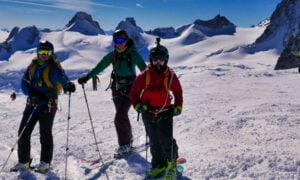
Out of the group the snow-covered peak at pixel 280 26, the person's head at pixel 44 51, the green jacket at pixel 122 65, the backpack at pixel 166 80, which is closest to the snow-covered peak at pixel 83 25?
the snow-covered peak at pixel 280 26

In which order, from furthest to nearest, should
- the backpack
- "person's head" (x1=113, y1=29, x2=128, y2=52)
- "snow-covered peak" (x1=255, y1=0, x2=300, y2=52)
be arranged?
"snow-covered peak" (x1=255, y1=0, x2=300, y2=52) < "person's head" (x1=113, y1=29, x2=128, y2=52) < the backpack

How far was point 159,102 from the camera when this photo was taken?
19.1 feet

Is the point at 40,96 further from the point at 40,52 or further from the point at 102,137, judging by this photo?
the point at 102,137

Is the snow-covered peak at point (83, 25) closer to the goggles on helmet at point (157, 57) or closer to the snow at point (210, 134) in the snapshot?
the snow at point (210, 134)

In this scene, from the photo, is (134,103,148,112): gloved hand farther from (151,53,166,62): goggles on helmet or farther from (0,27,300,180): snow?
(0,27,300,180): snow

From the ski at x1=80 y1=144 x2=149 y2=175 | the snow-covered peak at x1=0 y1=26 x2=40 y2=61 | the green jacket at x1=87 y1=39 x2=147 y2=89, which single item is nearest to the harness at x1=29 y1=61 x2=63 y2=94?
the green jacket at x1=87 y1=39 x2=147 y2=89

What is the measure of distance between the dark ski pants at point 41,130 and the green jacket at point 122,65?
1148 millimetres

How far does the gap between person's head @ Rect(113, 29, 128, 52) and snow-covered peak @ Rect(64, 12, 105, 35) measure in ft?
555

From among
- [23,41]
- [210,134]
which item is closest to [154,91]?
[210,134]

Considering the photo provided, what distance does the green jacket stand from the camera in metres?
7.35

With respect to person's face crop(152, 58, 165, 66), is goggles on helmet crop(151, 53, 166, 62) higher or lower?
higher

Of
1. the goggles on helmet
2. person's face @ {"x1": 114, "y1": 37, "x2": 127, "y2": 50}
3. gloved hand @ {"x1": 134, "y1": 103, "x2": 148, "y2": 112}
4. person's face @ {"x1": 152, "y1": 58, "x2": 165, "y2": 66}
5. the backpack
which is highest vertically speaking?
person's face @ {"x1": 114, "y1": 37, "x2": 127, "y2": 50}

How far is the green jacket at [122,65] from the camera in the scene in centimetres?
735

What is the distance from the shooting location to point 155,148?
6035 millimetres
